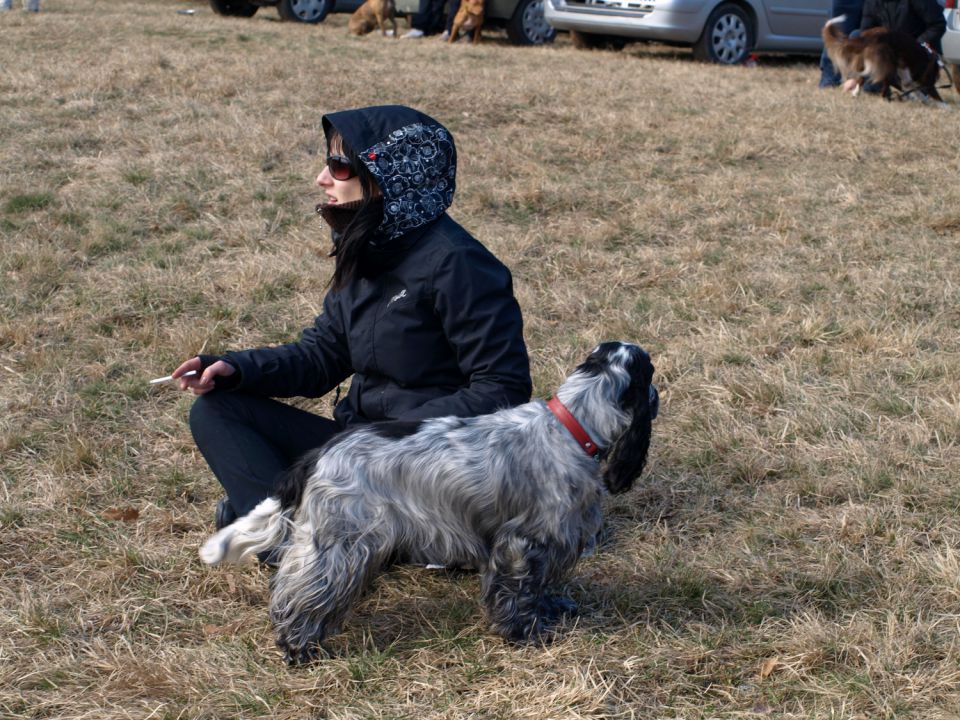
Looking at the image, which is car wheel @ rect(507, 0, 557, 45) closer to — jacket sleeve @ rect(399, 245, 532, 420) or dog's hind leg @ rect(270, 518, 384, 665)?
jacket sleeve @ rect(399, 245, 532, 420)

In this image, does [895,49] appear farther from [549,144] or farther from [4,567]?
[4,567]

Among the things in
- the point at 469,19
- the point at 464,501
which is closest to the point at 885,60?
the point at 469,19

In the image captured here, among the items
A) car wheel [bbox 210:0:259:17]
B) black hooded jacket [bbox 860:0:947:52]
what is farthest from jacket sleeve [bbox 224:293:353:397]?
car wheel [bbox 210:0:259:17]

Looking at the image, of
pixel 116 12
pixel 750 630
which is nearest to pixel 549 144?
pixel 750 630

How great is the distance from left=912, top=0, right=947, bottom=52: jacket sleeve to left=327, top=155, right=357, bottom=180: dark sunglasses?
9.89 meters

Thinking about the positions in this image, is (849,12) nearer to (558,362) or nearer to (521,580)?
(558,362)

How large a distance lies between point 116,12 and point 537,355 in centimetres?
1168

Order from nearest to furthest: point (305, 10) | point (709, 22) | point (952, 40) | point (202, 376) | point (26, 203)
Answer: point (202, 376) → point (26, 203) → point (952, 40) → point (709, 22) → point (305, 10)

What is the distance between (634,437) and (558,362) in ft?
6.88

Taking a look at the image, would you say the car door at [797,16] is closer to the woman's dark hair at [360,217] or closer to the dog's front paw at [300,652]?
the woman's dark hair at [360,217]

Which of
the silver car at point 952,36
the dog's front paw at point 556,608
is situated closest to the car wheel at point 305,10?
the silver car at point 952,36

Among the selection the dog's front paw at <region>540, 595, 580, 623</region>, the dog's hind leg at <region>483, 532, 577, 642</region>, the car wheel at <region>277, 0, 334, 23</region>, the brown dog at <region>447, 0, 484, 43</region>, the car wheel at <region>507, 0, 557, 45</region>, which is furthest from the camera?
the car wheel at <region>277, 0, 334, 23</region>

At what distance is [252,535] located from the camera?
3199 millimetres

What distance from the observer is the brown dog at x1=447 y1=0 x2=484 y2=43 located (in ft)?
45.2
